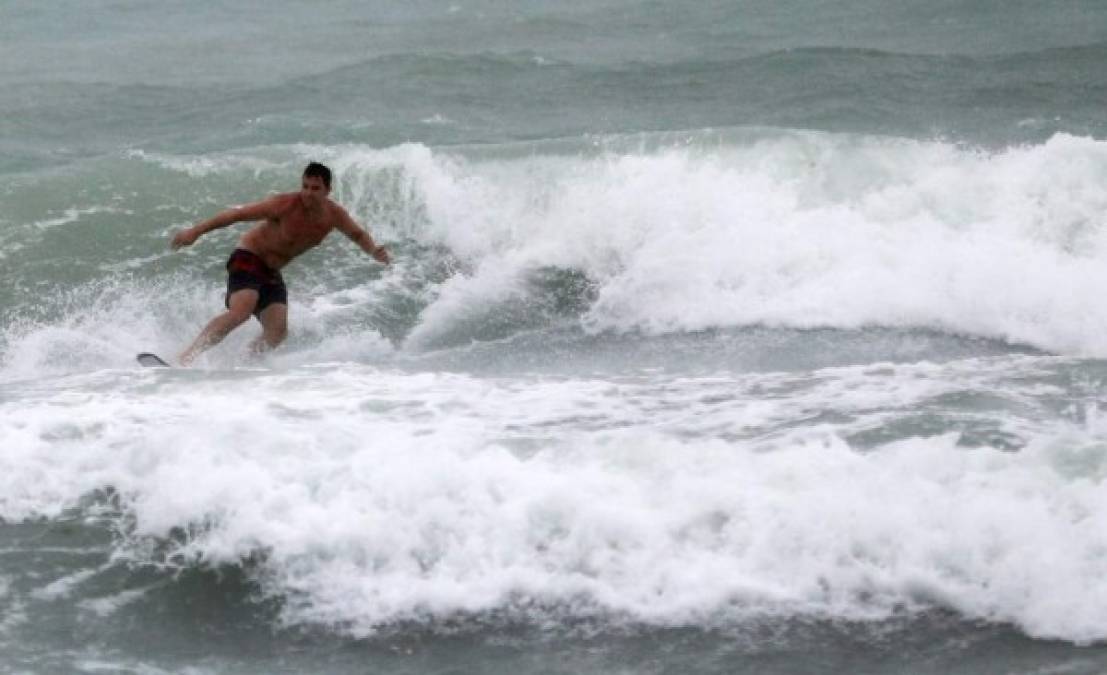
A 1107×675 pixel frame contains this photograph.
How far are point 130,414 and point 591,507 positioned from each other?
2.38 meters

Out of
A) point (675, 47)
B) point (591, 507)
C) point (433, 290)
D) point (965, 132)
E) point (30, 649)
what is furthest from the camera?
point (675, 47)

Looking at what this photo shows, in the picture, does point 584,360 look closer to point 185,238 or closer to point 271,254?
point 271,254

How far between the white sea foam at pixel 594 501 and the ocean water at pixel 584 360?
0.02m

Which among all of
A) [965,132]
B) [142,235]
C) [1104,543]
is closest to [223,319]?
[142,235]

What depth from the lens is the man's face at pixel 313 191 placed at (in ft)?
30.9

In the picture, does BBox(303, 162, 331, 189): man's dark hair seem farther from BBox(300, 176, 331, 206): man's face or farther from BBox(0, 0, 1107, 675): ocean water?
BBox(0, 0, 1107, 675): ocean water

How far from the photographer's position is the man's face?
9.41 metres

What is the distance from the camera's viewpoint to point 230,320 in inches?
380

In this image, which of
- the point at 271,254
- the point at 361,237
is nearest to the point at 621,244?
the point at 361,237

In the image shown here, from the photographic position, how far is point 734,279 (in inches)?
450

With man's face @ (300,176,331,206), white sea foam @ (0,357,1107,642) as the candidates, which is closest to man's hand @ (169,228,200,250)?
man's face @ (300,176,331,206)

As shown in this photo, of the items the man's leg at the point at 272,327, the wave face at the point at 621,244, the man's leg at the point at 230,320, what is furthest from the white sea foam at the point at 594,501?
the wave face at the point at 621,244

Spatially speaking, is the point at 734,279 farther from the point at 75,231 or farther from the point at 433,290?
the point at 75,231

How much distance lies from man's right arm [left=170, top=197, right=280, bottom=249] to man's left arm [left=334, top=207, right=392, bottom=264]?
1.21 ft
